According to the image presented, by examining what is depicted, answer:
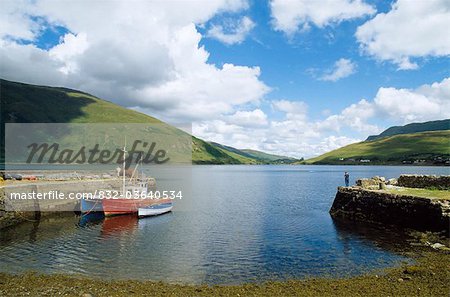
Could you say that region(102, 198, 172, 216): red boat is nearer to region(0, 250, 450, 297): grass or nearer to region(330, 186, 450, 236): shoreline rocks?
region(0, 250, 450, 297): grass

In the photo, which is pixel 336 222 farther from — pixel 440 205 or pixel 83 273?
pixel 83 273

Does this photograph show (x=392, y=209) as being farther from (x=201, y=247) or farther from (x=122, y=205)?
(x=122, y=205)

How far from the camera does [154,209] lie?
5638cm

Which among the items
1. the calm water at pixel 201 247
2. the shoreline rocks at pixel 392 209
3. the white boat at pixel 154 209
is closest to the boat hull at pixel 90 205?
the calm water at pixel 201 247

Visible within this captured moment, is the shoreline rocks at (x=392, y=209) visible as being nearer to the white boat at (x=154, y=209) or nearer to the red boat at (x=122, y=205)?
the white boat at (x=154, y=209)

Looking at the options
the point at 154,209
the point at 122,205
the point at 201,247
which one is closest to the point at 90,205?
the point at 122,205

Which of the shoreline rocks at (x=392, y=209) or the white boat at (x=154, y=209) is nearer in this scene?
the shoreline rocks at (x=392, y=209)

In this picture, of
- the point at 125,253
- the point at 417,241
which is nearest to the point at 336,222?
the point at 417,241

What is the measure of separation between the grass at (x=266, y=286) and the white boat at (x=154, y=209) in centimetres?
2986

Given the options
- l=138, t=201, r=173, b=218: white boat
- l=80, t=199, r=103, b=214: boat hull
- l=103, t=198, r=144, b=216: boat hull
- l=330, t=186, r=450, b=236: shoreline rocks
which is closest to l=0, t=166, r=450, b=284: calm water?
l=138, t=201, r=173, b=218: white boat

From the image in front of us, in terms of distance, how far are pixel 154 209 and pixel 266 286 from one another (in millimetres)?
37138

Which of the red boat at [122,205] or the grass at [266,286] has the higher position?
the red boat at [122,205]

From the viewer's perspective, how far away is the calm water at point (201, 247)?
2645 centimetres

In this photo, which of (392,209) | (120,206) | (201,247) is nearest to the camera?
(201,247)
